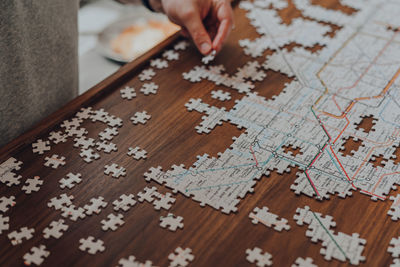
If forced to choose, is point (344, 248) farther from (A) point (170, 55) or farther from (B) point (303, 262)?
(A) point (170, 55)

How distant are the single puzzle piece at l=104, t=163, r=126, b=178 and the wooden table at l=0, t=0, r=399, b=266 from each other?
0.01m

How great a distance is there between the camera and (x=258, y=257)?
3.65 ft

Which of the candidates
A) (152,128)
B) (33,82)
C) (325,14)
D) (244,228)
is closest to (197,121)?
(152,128)

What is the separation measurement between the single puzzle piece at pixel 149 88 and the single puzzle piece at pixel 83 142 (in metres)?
0.29

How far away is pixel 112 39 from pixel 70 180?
1.52m

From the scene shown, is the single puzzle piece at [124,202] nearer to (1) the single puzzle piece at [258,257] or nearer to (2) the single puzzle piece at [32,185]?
(2) the single puzzle piece at [32,185]

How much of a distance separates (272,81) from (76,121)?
682 millimetres

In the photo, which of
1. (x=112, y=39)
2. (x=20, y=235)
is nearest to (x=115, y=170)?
(x=20, y=235)

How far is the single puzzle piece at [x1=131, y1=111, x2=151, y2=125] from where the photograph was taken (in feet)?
4.94

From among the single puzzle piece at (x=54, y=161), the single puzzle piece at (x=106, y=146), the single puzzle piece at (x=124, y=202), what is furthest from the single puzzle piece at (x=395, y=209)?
the single puzzle piece at (x=54, y=161)

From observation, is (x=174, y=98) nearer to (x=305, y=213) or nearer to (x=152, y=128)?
(x=152, y=128)

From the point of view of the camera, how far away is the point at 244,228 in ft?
3.88

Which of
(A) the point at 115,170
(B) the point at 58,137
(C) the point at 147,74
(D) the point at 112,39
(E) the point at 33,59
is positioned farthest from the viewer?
(D) the point at 112,39

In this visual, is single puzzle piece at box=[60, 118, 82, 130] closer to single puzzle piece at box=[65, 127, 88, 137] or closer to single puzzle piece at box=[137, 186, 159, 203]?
single puzzle piece at box=[65, 127, 88, 137]
